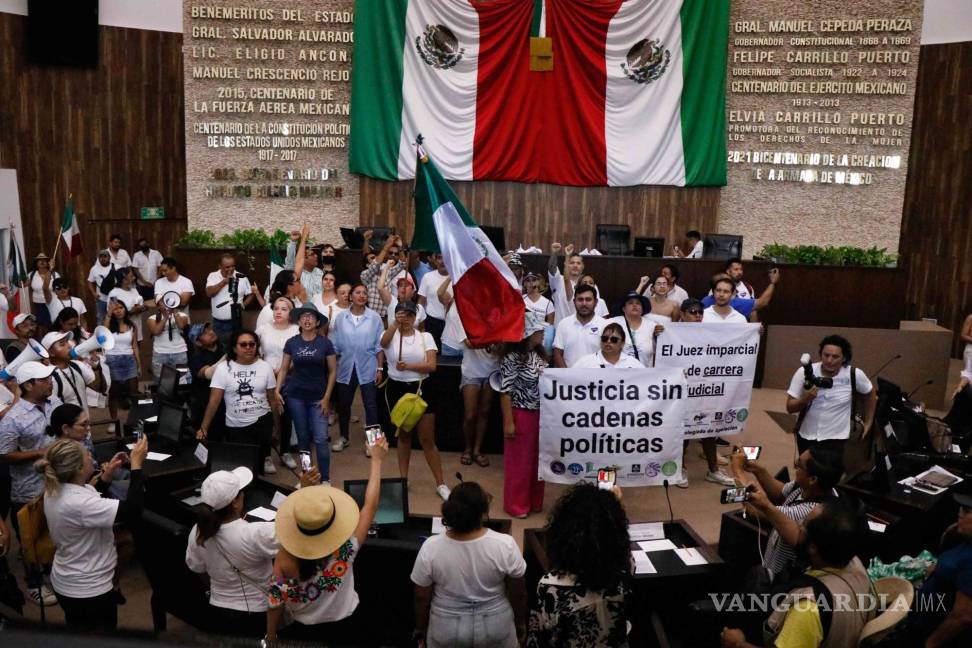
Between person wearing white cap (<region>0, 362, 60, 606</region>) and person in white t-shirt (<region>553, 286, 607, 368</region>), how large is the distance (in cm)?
372

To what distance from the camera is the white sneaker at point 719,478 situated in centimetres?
682

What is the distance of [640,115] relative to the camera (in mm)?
12938

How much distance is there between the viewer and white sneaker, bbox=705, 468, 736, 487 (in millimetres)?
6820

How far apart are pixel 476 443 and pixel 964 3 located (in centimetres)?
1106

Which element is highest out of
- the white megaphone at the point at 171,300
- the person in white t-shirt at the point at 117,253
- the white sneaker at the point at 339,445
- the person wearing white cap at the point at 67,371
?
the person in white t-shirt at the point at 117,253

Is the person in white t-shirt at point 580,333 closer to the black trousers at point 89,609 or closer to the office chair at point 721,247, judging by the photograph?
the black trousers at point 89,609

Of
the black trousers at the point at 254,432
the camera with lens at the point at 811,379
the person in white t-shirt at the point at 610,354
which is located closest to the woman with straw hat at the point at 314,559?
the person in white t-shirt at the point at 610,354

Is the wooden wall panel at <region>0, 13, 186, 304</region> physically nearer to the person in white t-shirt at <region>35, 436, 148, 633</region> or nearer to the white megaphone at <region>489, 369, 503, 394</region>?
the white megaphone at <region>489, 369, 503, 394</region>

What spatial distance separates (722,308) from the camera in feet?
24.1

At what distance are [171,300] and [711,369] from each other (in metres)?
5.23

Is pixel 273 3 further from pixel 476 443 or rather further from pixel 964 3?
pixel 964 3

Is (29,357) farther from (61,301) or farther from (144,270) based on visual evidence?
(144,270)

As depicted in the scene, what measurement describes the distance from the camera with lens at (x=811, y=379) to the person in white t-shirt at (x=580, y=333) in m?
1.59

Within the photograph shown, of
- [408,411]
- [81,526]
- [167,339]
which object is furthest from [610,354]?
[167,339]
